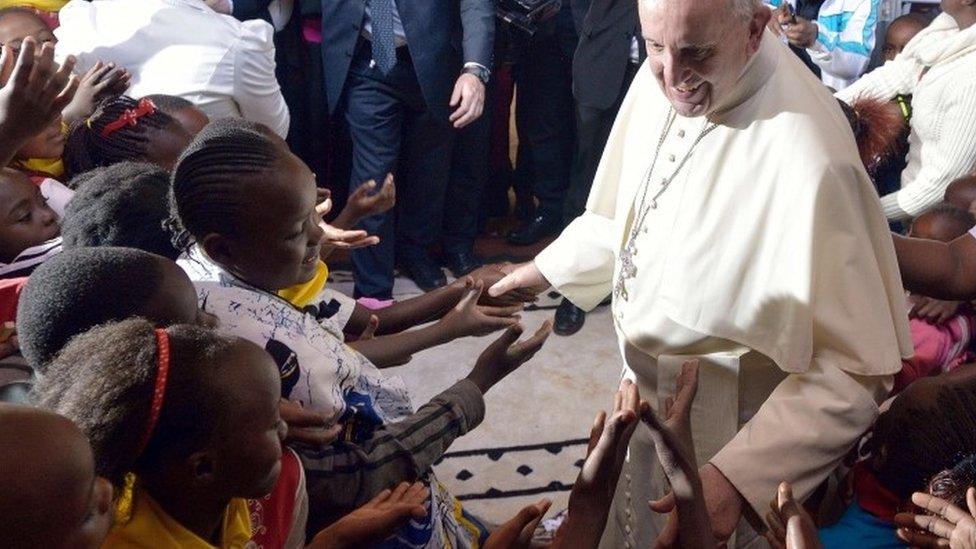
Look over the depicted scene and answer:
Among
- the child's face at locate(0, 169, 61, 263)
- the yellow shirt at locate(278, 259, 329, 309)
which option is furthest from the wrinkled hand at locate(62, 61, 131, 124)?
the yellow shirt at locate(278, 259, 329, 309)

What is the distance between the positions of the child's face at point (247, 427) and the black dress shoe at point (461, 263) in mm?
3576

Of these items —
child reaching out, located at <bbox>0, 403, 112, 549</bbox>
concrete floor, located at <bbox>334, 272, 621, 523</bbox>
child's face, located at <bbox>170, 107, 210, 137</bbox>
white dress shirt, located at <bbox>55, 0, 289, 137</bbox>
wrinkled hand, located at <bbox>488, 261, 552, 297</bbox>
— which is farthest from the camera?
concrete floor, located at <bbox>334, 272, 621, 523</bbox>

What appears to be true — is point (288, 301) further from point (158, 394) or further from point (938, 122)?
point (938, 122)

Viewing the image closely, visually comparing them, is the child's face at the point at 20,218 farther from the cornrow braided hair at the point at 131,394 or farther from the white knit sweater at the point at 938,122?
the white knit sweater at the point at 938,122

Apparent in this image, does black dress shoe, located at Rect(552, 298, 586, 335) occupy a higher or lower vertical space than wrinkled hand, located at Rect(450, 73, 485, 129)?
lower

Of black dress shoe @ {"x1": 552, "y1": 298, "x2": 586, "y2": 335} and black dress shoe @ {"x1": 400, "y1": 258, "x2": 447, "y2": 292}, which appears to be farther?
black dress shoe @ {"x1": 400, "y1": 258, "x2": 447, "y2": 292}

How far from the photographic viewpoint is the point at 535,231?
5.38 meters

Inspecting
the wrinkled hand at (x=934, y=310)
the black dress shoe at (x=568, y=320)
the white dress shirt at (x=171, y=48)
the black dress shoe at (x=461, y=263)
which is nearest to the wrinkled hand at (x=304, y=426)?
the white dress shirt at (x=171, y=48)

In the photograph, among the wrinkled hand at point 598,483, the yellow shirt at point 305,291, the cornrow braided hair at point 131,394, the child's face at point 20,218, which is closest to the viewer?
the cornrow braided hair at point 131,394

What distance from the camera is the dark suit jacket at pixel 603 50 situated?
454 cm

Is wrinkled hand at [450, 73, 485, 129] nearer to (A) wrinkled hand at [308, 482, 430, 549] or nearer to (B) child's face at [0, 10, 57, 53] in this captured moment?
(B) child's face at [0, 10, 57, 53]

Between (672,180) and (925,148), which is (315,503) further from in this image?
(925,148)

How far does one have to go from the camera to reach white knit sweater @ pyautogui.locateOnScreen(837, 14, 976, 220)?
11.8ft

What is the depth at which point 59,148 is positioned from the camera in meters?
2.77
